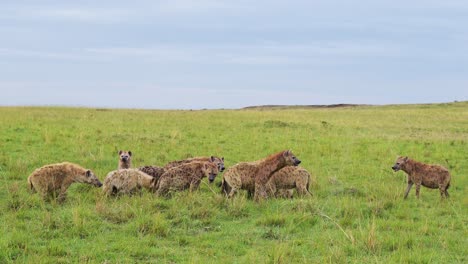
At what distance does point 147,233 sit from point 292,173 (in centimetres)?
392

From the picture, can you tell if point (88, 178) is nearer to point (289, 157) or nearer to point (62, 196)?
point (62, 196)

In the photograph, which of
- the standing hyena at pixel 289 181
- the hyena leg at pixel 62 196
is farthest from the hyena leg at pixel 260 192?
the hyena leg at pixel 62 196

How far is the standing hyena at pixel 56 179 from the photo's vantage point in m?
9.16

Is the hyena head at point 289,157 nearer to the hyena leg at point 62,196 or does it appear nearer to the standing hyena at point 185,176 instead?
the standing hyena at point 185,176

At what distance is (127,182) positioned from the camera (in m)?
9.61

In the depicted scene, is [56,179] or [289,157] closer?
[56,179]

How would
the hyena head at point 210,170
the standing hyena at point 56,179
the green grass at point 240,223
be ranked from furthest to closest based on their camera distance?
the hyena head at point 210,170 < the standing hyena at point 56,179 < the green grass at point 240,223

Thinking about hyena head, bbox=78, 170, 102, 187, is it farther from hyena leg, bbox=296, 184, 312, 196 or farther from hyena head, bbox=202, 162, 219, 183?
hyena leg, bbox=296, 184, 312, 196

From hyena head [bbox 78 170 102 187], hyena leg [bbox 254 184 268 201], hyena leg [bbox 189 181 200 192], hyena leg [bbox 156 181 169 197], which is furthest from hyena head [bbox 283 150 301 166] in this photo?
hyena head [bbox 78 170 102 187]

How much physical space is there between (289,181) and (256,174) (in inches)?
33.0

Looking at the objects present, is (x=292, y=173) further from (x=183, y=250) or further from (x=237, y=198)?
(x=183, y=250)

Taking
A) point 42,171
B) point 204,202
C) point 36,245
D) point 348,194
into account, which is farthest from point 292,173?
point 36,245

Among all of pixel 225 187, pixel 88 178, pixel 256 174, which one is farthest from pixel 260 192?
pixel 88 178

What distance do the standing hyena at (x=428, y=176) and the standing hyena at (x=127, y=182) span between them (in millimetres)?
4939
